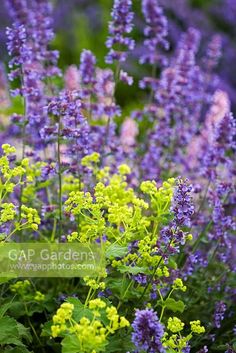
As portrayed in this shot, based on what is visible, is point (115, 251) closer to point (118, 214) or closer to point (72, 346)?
point (118, 214)

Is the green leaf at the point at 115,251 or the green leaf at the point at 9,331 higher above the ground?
the green leaf at the point at 115,251

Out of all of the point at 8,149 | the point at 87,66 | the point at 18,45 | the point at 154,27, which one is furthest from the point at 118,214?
the point at 154,27

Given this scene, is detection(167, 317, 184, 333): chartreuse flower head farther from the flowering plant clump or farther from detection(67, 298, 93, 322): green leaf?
detection(67, 298, 93, 322): green leaf

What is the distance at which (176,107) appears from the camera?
473 cm

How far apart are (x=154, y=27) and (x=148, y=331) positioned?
8.79ft

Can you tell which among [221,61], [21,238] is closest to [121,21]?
[21,238]

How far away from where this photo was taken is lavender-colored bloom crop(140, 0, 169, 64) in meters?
4.28

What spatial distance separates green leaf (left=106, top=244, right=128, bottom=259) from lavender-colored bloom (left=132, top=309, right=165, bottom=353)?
0.35 m

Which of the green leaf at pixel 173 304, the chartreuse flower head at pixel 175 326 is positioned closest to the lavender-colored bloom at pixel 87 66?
the green leaf at pixel 173 304

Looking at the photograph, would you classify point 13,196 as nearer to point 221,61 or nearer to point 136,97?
point 136,97

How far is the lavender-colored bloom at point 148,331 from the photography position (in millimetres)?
2176

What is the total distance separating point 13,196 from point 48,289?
83cm

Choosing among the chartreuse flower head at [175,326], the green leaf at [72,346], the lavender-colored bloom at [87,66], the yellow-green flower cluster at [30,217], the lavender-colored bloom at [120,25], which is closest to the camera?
the green leaf at [72,346]

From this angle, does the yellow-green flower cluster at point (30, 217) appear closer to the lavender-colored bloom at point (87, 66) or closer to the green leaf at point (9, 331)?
the green leaf at point (9, 331)
